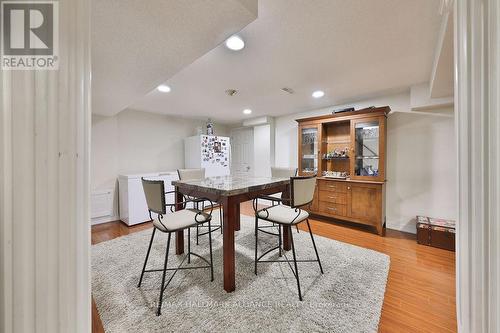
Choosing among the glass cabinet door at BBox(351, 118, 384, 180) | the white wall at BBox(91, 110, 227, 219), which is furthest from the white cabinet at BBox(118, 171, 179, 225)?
the glass cabinet door at BBox(351, 118, 384, 180)

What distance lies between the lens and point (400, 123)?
3.16 meters

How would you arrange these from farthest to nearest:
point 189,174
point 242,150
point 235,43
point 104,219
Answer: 1. point 242,150
2. point 104,219
3. point 189,174
4. point 235,43

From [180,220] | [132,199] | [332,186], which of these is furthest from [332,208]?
[132,199]

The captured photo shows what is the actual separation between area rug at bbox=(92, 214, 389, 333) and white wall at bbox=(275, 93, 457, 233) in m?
1.27

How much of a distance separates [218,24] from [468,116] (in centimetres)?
129

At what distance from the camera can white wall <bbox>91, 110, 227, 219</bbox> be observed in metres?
3.62

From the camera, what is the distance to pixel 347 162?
12.1 ft

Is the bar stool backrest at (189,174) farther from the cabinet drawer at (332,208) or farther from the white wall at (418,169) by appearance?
the white wall at (418,169)

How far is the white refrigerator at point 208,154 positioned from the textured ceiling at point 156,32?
2.48 meters

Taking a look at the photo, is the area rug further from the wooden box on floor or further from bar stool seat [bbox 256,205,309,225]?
the wooden box on floor

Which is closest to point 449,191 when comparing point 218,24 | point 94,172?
point 218,24

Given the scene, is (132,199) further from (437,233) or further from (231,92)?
(437,233)

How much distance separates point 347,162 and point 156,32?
352cm

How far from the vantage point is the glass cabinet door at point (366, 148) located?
3.13 meters
